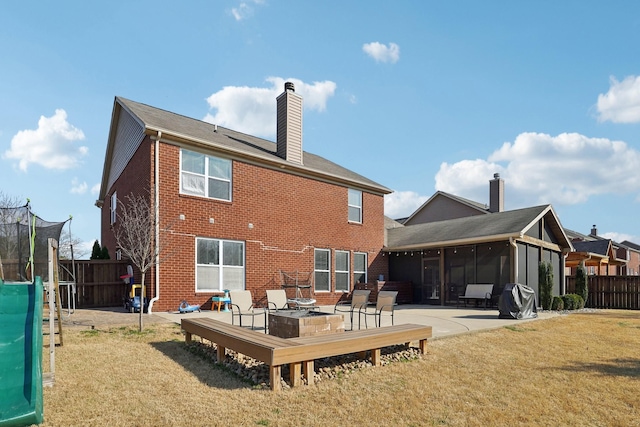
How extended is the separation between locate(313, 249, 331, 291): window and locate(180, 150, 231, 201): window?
15.2ft

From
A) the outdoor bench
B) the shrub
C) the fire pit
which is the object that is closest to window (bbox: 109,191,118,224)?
the fire pit

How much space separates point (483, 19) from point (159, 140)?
31.3 feet

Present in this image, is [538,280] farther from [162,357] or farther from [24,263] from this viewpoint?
[24,263]

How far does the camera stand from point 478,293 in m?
16.1

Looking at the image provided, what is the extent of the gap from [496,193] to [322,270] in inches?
554

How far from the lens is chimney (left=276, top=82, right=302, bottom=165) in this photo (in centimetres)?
1642

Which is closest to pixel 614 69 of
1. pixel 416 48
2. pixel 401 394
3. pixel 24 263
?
pixel 416 48

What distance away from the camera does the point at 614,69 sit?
10531mm

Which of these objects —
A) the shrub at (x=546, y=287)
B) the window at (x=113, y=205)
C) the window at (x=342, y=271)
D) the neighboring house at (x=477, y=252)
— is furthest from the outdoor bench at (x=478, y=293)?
the window at (x=113, y=205)

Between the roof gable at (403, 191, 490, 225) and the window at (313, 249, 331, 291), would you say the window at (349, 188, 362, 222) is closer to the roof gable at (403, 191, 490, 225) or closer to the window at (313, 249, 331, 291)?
the window at (313, 249, 331, 291)

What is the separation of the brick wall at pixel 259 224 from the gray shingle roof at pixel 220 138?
1.61 feet

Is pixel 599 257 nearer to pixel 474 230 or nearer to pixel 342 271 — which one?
pixel 474 230

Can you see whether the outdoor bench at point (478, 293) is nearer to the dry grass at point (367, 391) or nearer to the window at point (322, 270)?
the window at point (322, 270)

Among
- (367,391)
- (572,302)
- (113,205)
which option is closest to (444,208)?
(572,302)
